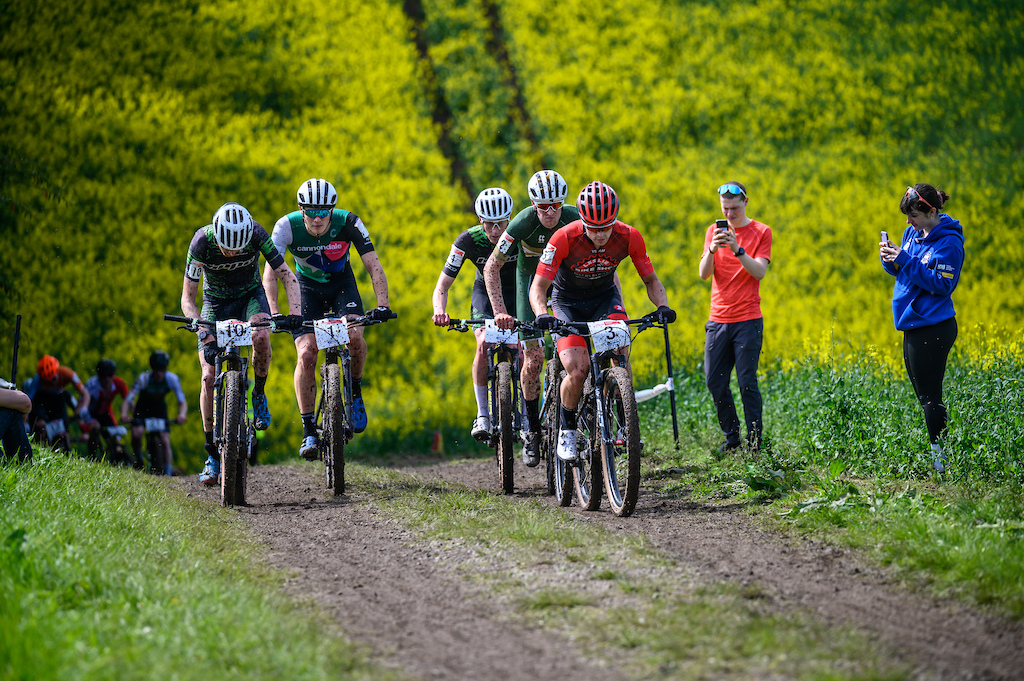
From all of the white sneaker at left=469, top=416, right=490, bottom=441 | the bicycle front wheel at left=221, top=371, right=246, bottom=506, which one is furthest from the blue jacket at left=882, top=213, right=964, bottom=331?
the bicycle front wheel at left=221, top=371, right=246, bottom=506

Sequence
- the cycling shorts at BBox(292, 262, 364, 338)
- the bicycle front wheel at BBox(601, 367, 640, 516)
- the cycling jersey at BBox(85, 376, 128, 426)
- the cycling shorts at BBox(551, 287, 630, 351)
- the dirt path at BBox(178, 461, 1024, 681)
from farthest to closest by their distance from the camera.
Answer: the cycling jersey at BBox(85, 376, 128, 426) < the cycling shorts at BBox(292, 262, 364, 338) < the cycling shorts at BBox(551, 287, 630, 351) < the bicycle front wheel at BBox(601, 367, 640, 516) < the dirt path at BBox(178, 461, 1024, 681)

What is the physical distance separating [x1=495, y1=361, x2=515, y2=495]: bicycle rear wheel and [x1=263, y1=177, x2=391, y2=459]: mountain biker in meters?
1.22

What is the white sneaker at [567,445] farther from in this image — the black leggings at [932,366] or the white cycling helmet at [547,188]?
the black leggings at [932,366]

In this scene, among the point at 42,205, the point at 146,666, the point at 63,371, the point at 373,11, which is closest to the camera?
the point at 146,666

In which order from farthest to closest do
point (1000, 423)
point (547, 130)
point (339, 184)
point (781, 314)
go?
point (547, 130) < point (339, 184) < point (781, 314) < point (1000, 423)

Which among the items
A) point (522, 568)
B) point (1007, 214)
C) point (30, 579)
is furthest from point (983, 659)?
point (1007, 214)

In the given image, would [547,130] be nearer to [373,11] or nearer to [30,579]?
[373,11]

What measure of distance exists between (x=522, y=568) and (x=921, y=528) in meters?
2.38

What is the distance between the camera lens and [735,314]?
895 centimetres

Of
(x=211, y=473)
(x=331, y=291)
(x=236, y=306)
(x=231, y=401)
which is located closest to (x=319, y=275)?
(x=331, y=291)

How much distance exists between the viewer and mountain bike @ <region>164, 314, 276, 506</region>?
837 centimetres

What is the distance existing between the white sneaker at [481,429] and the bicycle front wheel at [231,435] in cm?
221

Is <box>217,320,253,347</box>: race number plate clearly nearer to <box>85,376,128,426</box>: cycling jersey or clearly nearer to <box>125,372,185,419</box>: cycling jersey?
<box>125,372,185,419</box>: cycling jersey

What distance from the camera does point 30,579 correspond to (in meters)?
4.93
